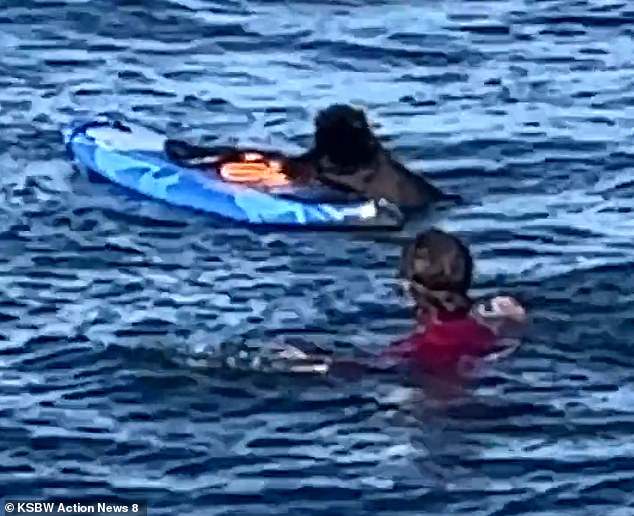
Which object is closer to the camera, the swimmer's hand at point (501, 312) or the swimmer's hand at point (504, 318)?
the swimmer's hand at point (504, 318)

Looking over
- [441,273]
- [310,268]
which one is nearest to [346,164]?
[310,268]

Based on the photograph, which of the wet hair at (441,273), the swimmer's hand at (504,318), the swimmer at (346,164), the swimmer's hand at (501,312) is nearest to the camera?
the wet hair at (441,273)

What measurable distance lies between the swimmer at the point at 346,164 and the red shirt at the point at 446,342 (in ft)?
10.5

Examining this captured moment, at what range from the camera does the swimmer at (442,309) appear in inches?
609

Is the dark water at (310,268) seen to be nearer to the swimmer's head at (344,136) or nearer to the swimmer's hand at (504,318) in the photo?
the swimmer's hand at (504,318)

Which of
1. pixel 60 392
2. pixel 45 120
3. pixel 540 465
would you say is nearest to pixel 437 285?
pixel 540 465

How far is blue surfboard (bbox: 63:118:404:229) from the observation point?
18.6 m

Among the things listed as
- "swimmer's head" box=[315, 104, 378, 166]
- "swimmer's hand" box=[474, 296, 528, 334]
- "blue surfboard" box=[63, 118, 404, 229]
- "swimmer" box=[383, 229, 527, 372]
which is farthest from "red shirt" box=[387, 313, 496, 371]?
"swimmer's head" box=[315, 104, 378, 166]

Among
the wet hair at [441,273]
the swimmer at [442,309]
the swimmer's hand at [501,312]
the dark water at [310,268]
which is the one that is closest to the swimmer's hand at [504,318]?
the swimmer's hand at [501,312]

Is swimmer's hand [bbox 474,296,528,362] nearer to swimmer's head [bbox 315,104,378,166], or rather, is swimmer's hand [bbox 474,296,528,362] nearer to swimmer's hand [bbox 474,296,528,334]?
swimmer's hand [bbox 474,296,528,334]

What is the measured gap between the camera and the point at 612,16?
2433 cm

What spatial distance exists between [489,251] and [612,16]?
696 cm

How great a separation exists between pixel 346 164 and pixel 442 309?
3.48 metres

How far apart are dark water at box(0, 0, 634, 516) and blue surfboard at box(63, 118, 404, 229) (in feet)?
0.47
